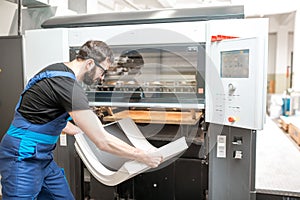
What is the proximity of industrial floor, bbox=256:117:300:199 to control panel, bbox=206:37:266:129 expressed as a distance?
0.91 meters

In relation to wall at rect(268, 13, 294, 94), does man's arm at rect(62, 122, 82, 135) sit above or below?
below

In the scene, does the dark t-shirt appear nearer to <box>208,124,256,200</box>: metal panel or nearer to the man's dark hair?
the man's dark hair

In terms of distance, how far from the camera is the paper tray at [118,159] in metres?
1.78

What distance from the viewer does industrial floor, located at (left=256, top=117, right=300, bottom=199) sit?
2766 millimetres

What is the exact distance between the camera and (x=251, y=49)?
1642 millimetres

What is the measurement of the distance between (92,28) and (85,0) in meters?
1.21

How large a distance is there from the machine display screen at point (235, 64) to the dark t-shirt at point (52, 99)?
887 millimetres

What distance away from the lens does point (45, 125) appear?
160cm

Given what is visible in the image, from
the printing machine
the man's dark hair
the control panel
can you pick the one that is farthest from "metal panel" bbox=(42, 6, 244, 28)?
the man's dark hair

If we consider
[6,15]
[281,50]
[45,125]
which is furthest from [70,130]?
[281,50]

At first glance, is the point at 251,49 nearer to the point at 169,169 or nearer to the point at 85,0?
the point at 169,169

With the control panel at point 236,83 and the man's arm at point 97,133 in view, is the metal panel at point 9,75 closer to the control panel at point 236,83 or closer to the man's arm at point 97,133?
the man's arm at point 97,133

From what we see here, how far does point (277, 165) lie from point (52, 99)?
3181mm

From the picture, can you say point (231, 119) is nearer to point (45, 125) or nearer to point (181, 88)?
point (181, 88)
